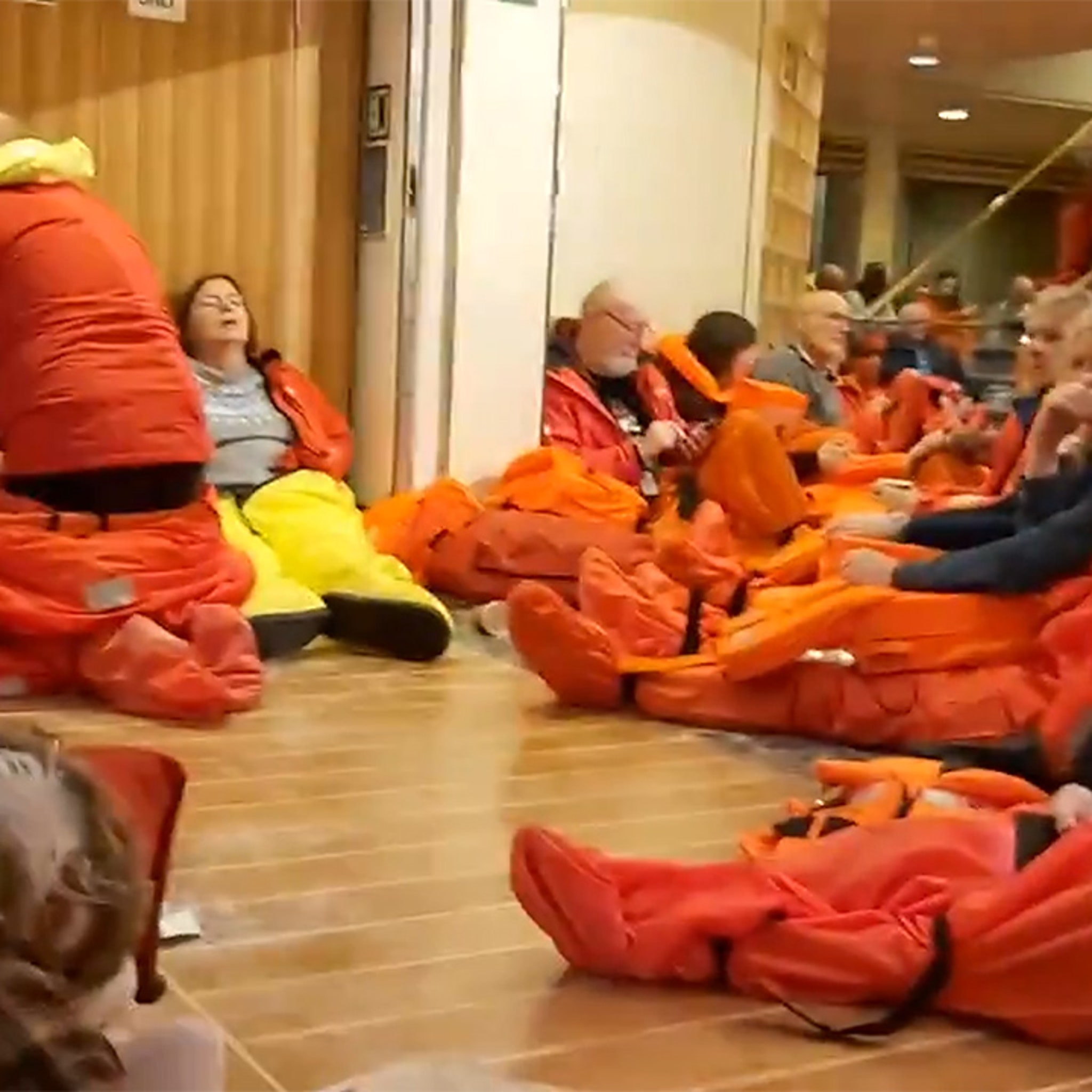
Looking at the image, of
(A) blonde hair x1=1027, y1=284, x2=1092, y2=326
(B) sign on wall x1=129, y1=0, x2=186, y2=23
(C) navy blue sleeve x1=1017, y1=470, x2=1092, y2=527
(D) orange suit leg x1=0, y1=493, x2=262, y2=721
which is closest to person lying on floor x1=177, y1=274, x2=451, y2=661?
(D) orange suit leg x1=0, y1=493, x2=262, y2=721

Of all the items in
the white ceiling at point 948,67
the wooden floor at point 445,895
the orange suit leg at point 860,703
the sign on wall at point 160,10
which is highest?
the white ceiling at point 948,67

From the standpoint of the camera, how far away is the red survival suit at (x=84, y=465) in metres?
2.89

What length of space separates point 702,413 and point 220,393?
1374 mm

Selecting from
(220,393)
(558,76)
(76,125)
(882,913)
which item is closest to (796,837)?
(882,913)

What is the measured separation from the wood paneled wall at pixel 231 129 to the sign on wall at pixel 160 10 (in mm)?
15

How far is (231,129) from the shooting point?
414 cm

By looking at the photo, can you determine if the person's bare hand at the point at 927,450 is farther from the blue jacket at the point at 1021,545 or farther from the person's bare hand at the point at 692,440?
the blue jacket at the point at 1021,545

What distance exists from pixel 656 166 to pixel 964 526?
2599mm

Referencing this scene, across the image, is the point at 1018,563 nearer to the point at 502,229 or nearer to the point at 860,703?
the point at 860,703

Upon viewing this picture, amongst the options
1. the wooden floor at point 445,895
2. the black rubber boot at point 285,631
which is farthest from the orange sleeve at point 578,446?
the wooden floor at point 445,895

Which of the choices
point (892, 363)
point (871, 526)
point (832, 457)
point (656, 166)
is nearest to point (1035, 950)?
point (871, 526)

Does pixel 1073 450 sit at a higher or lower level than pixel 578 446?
higher

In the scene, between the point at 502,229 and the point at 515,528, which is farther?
the point at 502,229

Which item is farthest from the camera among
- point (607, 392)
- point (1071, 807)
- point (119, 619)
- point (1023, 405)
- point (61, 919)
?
point (607, 392)
